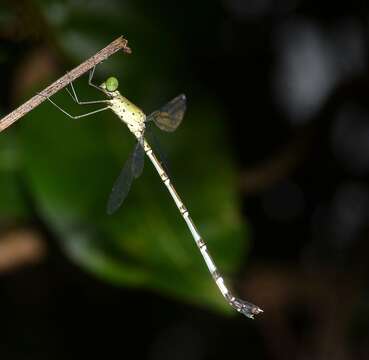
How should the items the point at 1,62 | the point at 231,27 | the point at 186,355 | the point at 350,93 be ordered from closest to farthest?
the point at 1,62 → the point at 350,93 → the point at 231,27 → the point at 186,355

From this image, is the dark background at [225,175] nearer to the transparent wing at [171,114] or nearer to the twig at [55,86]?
the transparent wing at [171,114]

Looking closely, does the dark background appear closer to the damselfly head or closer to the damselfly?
the damselfly

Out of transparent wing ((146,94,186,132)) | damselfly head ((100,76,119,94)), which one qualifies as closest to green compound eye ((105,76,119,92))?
damselfly head ((100,76,119,94))

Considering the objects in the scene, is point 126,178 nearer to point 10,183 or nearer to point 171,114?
point 171,114

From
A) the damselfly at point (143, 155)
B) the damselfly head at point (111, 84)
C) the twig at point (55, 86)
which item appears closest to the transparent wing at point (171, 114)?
the damselfly at point (143, 155)

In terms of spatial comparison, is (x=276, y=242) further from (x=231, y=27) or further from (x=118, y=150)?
(x=118, y=150)

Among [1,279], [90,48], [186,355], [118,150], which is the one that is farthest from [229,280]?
[186,355]
